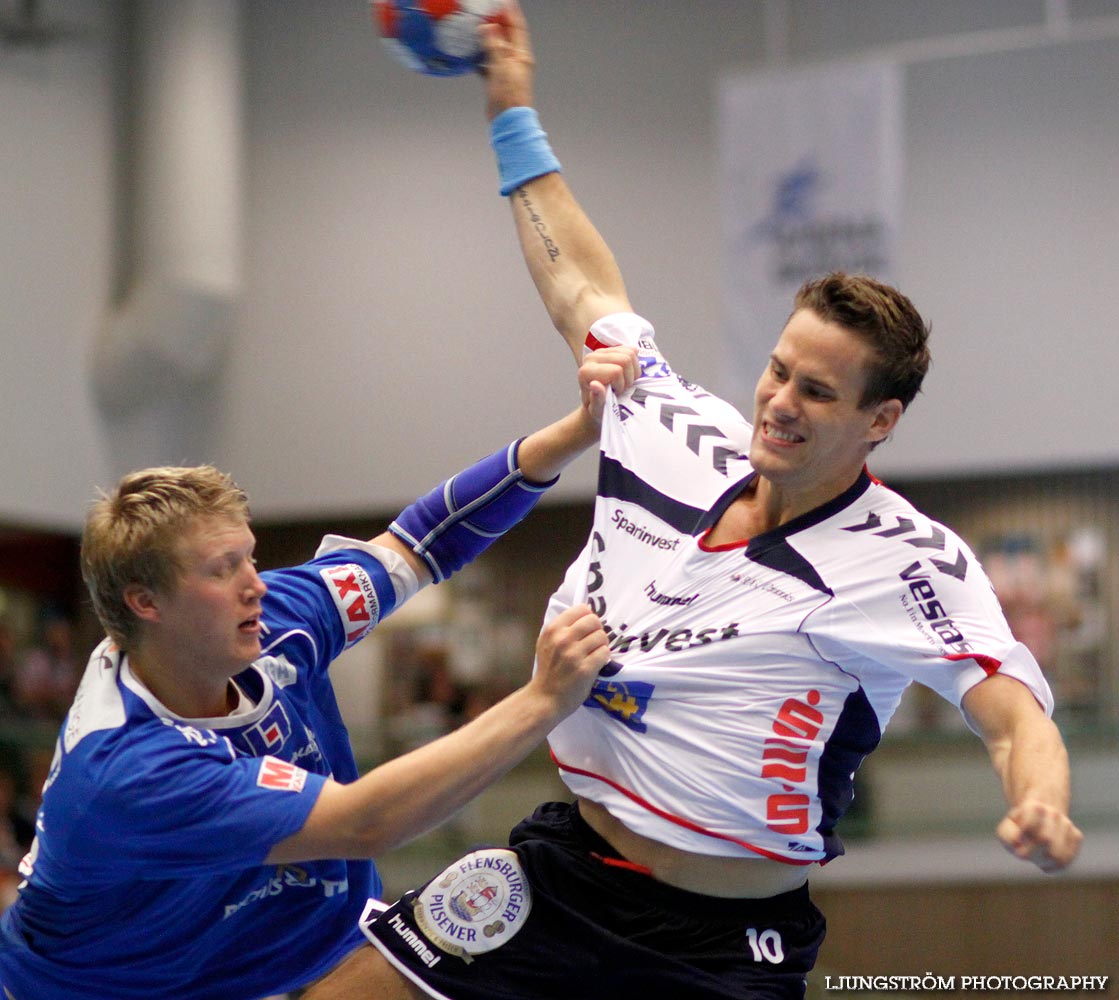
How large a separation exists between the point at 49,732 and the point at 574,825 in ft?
28.6

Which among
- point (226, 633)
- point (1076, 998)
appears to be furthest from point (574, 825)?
point (1076, 998)

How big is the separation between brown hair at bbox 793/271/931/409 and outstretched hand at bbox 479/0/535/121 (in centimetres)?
128

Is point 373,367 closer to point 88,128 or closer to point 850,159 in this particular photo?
point 88,128

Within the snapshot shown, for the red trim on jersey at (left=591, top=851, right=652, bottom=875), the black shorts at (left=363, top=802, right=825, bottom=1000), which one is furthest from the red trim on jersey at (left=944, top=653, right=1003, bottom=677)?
the red trim on jersey at (left=591, top=851, right=652, bottom=875)

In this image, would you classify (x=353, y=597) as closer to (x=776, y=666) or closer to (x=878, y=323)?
(x=776, y=666)

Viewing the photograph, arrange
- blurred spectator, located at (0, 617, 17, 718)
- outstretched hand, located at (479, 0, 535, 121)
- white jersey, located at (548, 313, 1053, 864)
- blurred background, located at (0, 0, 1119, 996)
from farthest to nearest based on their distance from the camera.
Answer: blurred spectator, located at (0, 617, 17, 718) < blurred background, located at (0, 0, 1119, 996) < outstretched hand, located at (479, 0, 535, 121) < white jersey, located at (548, 313, 1053, 864)

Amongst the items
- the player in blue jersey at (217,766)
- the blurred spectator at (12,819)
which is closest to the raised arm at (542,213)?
the player in blue jersey at (217,766)

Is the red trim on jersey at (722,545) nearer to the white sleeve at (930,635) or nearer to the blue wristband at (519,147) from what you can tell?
the white sleeve at (930,635)

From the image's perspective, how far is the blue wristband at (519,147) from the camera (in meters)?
4.03

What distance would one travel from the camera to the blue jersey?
301 cm

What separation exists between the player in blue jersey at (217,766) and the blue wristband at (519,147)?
711 millimetres

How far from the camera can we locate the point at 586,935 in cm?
324

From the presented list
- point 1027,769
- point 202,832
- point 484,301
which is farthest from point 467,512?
point 484,301

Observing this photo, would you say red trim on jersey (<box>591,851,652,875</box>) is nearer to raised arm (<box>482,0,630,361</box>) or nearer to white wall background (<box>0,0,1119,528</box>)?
raised arm (<box>482,0,630,361</box>)
